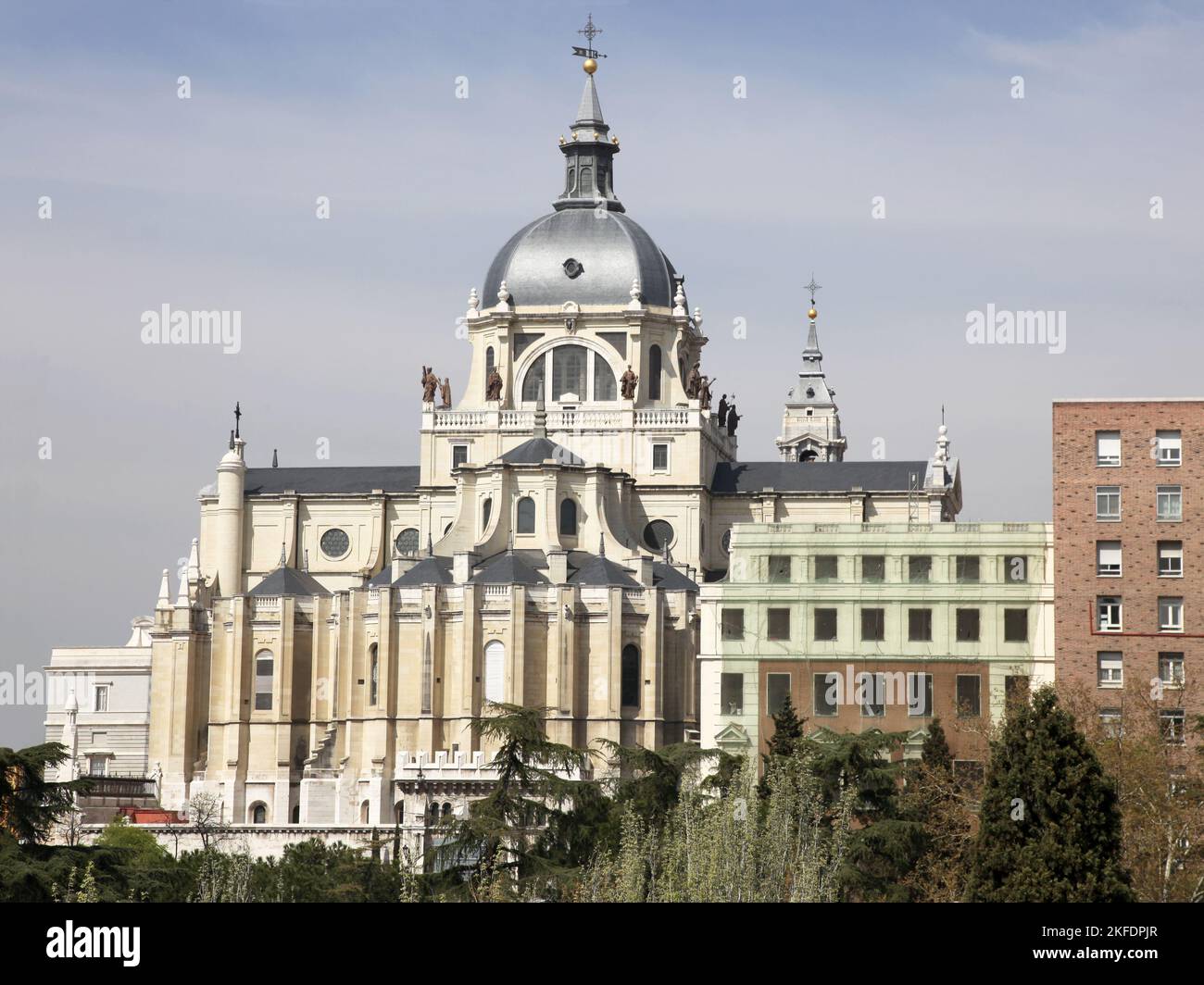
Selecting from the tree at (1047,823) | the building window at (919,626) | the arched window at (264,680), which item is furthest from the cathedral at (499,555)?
the tree at (1047,823)

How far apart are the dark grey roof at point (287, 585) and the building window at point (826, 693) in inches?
2044

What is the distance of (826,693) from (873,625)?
10.2ft

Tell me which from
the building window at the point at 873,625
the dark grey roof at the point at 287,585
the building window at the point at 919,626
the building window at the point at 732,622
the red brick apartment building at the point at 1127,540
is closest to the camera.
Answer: the red brick apartment building at the point at 1127,540

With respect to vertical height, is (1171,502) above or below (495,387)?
below

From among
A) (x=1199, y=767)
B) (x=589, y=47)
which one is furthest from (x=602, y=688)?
(x=1199, y=767)

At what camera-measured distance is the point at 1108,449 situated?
86.9 m

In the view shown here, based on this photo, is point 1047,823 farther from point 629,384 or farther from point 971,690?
point 629,384

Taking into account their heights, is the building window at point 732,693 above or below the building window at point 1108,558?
below

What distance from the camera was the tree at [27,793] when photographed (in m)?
64.6

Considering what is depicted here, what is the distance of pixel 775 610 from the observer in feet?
314

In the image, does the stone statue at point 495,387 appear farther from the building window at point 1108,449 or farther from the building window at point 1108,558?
the building window at point 1108,449

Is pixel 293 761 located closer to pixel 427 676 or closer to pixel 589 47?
pixel 427 676

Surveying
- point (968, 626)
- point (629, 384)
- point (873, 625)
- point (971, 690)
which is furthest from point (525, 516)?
point (971, 690)

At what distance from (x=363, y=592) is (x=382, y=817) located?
1468 cm
